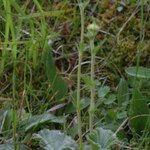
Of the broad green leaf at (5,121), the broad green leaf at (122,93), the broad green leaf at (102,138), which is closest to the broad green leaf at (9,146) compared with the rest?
the broad green leaf at (5,121)

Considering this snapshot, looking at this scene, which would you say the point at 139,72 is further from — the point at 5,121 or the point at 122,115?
the point at 5,121

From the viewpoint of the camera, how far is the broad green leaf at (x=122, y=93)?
1.60m

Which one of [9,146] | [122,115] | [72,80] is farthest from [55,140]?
[72,80]

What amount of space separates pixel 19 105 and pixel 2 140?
14cm

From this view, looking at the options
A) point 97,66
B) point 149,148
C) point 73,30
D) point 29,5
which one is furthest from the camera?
point 29,5

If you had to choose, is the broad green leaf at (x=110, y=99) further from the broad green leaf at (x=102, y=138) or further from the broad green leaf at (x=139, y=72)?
the broad green leaf at (x=102, y=138)

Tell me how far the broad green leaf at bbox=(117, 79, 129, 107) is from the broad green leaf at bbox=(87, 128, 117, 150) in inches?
12.4

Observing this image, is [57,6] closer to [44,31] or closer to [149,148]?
[44,31]

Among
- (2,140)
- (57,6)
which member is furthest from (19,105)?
(57,6)

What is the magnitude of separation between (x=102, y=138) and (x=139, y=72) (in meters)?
0.43

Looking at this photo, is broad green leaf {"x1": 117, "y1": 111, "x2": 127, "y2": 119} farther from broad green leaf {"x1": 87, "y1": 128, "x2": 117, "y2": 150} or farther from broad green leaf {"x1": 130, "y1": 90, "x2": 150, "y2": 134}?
Result: broad green leaf {"x1": 87, "y1": 128, "x2": 117, "y2": 150}

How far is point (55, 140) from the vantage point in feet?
4.54

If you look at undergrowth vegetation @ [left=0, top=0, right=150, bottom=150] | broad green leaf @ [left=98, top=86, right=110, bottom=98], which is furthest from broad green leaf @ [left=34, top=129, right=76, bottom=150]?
broad green leaf @ [left=98, top=86, right=110, bottom=98]

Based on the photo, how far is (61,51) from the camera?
191 cm
